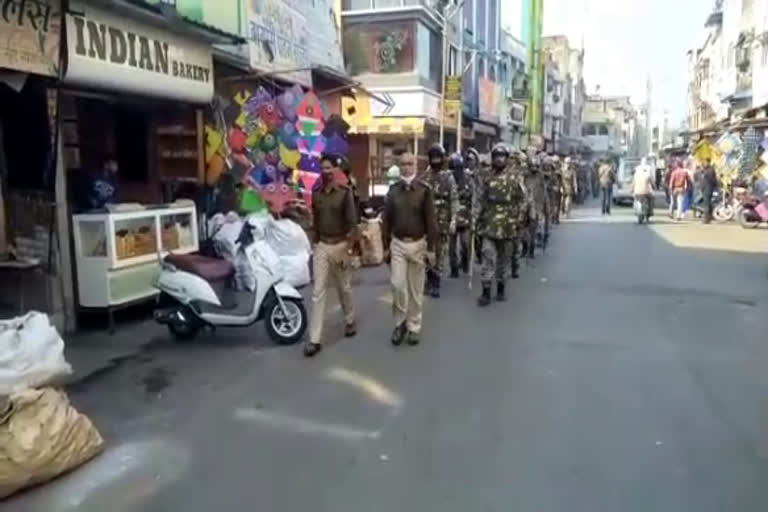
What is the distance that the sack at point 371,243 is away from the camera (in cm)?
1304

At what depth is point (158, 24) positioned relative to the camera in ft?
26.3

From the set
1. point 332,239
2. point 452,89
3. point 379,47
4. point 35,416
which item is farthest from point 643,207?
point 35,416

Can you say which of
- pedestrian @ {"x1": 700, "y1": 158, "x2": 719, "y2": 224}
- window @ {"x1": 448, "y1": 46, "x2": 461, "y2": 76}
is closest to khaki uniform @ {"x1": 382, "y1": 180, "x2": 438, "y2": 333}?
pedestrian @ {"x1": 700, "y1": 158, "x2": 719, "y2": 224}

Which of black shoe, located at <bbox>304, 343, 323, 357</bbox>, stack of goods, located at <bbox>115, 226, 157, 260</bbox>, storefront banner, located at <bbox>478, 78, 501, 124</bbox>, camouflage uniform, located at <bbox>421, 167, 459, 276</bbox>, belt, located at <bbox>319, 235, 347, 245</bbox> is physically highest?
storefront banner, located at <bbox>478, 78, 501, 124</bbox>

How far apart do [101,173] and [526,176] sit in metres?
7.73

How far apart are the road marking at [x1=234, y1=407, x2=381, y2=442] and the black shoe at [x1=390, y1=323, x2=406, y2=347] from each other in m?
2.26

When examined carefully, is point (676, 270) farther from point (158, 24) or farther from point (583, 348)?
point (158, 24)

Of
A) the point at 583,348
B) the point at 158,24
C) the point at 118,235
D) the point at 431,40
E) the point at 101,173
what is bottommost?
the point at 583,348

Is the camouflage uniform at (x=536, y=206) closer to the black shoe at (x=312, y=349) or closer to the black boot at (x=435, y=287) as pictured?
the black boot at (x=435, y=287)

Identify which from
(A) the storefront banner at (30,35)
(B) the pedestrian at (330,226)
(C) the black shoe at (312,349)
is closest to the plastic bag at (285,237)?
(B) the pedestrian at (330,226)

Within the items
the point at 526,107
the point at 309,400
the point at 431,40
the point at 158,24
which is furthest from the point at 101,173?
the point at 526,107

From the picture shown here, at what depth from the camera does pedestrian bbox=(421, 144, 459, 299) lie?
10117mm

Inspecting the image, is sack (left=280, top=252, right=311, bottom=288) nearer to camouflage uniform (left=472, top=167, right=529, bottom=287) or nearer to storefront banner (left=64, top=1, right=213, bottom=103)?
storefront banner (left=64, top=1, right=213, bottom=103)

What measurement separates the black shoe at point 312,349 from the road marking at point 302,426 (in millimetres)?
1504
